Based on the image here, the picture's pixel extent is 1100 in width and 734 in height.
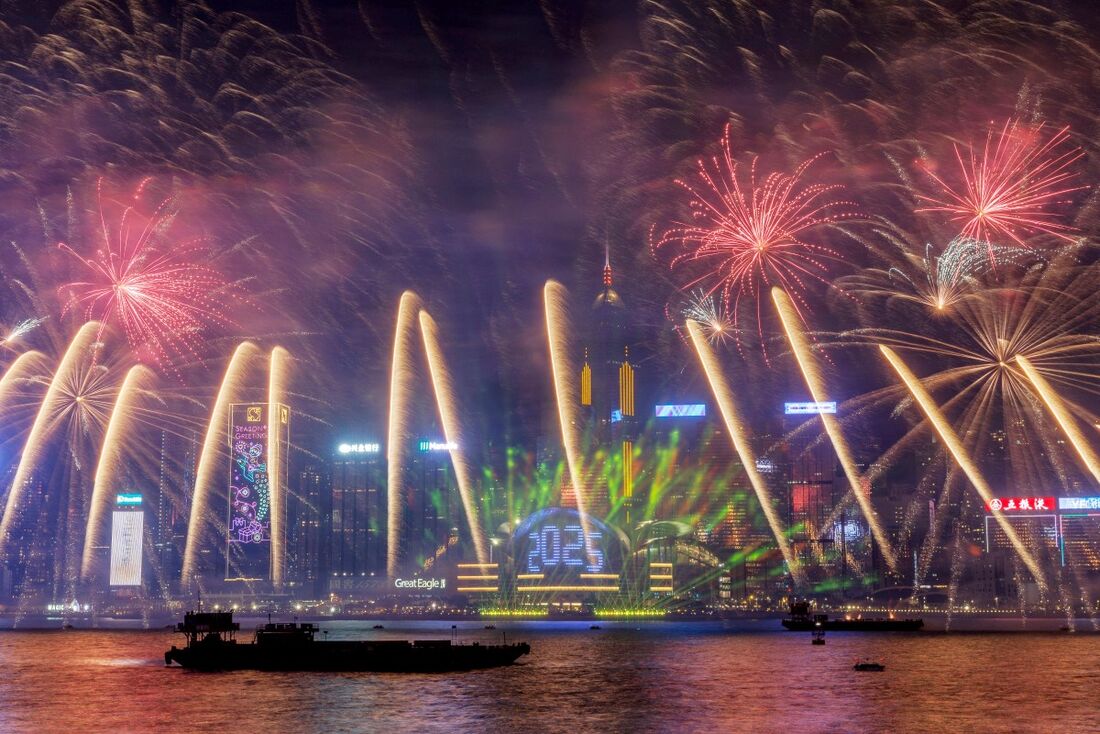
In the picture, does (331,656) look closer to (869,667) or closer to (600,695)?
(600,695)

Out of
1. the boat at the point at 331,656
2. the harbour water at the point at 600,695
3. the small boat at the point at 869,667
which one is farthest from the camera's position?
the boat at the point at 331,656

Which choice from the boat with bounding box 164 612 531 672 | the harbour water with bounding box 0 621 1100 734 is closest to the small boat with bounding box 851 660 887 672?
the harbour water with bounding box 0 621 1100 734

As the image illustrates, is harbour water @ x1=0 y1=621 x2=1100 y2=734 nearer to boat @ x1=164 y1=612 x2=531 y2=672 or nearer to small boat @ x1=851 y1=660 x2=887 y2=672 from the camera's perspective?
small boat @ x1=851 y1=660 x2=887 y2=672

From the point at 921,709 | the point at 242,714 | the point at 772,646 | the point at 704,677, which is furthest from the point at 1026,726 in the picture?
the point at 772,646

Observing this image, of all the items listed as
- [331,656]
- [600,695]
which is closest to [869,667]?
[600,695]

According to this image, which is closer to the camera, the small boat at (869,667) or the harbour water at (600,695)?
the harbour water at (600,695)

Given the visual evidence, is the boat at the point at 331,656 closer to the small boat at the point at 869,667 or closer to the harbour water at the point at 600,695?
the harbour water at the point at 600,695

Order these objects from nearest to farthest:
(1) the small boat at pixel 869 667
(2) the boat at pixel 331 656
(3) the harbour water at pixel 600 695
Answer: (3) the harbour water at pixel 600 695 → (1) the small boat at pixel 869 667 → (2) the boat at pixel 331 656

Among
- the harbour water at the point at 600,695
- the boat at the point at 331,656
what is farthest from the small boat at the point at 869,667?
the boat at the point at 331,656
